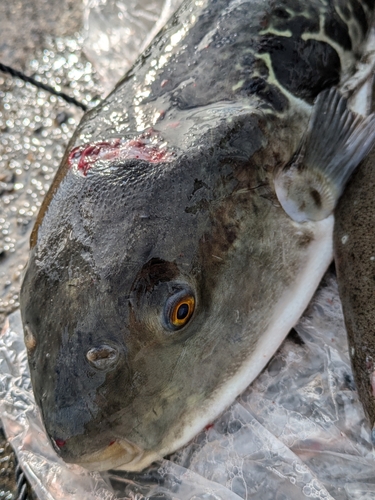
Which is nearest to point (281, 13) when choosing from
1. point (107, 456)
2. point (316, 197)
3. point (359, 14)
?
point (359, 14)

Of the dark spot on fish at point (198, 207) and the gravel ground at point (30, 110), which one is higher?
the dark spot on fish at point (198, 207)

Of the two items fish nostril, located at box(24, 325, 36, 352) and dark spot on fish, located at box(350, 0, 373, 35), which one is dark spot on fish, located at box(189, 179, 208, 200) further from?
dark spot on fish, located at box(350, 0, 373, 35)

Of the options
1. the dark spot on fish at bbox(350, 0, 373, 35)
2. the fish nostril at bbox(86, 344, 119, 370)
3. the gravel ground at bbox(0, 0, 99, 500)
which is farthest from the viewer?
the gravel ground at bbox(0, 0, 99, 500)

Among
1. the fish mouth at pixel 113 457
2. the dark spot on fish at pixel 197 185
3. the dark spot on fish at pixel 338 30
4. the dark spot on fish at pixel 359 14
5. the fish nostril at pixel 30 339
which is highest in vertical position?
the dark spot on fish at pixel 359 14

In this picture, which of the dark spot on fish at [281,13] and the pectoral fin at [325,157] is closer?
the pectoral fin at [325,157]

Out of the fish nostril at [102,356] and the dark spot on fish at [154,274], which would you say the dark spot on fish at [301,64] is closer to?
the dark spot on fish at [154,274]

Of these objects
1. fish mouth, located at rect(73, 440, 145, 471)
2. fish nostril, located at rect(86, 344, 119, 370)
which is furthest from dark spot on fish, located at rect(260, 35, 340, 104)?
fish mouth, located at rect(73, 440, 145, 471)

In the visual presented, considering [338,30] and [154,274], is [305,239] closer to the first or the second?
[154,274]

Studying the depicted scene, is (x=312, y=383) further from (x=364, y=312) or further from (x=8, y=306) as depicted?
(x=8, y=306)

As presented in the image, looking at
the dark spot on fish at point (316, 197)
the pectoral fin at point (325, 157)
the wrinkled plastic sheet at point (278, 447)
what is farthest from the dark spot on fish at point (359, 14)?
the wrinkled plastic sheet at point (278, 447)
